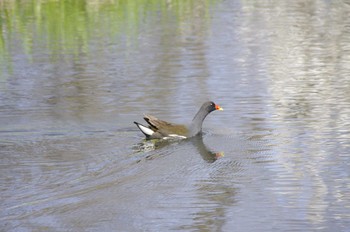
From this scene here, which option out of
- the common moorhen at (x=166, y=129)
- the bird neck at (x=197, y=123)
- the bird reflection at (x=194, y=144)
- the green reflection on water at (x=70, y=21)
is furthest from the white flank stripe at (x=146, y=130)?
the green reflection on water at (x=70, y=21)

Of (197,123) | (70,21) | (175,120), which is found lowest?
(70,21)

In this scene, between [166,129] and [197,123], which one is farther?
[197,123]

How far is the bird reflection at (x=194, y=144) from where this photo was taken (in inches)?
484

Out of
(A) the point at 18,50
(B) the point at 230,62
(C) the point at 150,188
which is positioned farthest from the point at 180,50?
(C) the point at 150,188

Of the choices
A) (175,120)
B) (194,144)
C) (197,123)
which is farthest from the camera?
(175,120)

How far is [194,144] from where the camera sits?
1327 centimetres

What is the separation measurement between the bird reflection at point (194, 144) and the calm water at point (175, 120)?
0.03 meters

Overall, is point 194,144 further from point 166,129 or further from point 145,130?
point 145,130

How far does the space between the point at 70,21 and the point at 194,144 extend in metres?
12.1

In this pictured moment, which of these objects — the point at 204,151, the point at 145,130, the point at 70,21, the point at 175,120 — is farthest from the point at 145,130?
the point at 70,21

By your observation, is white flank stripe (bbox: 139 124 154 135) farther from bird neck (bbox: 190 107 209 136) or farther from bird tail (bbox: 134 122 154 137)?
bird neck (bbox: 190 107 209 136)

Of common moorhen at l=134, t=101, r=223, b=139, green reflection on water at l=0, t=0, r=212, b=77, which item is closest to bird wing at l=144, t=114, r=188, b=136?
common moorhen at l=134, t=101, r=223, b=139

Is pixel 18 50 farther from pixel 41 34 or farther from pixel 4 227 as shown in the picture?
pixel 4 227

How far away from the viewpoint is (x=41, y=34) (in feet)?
75.9
